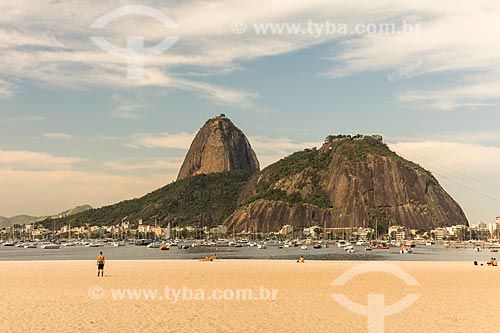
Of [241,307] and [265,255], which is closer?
[241,307]

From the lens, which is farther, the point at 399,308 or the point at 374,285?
the point at 374,285

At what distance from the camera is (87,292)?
110 ft

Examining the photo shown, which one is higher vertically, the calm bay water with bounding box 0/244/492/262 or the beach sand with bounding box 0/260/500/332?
the beach sand with bounding box 0/260/500/332

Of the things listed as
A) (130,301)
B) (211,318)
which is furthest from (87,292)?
(211,318)

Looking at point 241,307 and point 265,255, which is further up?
point 241,307

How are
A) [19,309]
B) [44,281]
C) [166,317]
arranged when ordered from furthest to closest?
1. [44,281]
2. [19,309]
3. [166,317]

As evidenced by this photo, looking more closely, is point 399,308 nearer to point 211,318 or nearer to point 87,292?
point 211,318

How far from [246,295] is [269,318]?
826 cm

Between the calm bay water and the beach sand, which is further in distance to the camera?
the calm bay water

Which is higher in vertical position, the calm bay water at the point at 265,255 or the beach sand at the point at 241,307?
the beach sand at the point at 241,307

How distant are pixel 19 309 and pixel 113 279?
16.9 metres

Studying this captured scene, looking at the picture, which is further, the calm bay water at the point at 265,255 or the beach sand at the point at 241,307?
the calm bay water at the point at 265,255

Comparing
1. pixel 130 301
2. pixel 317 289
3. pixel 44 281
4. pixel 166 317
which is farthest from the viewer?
pixel 44 281

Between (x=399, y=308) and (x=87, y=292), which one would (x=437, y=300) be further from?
(x=87, y=292)
